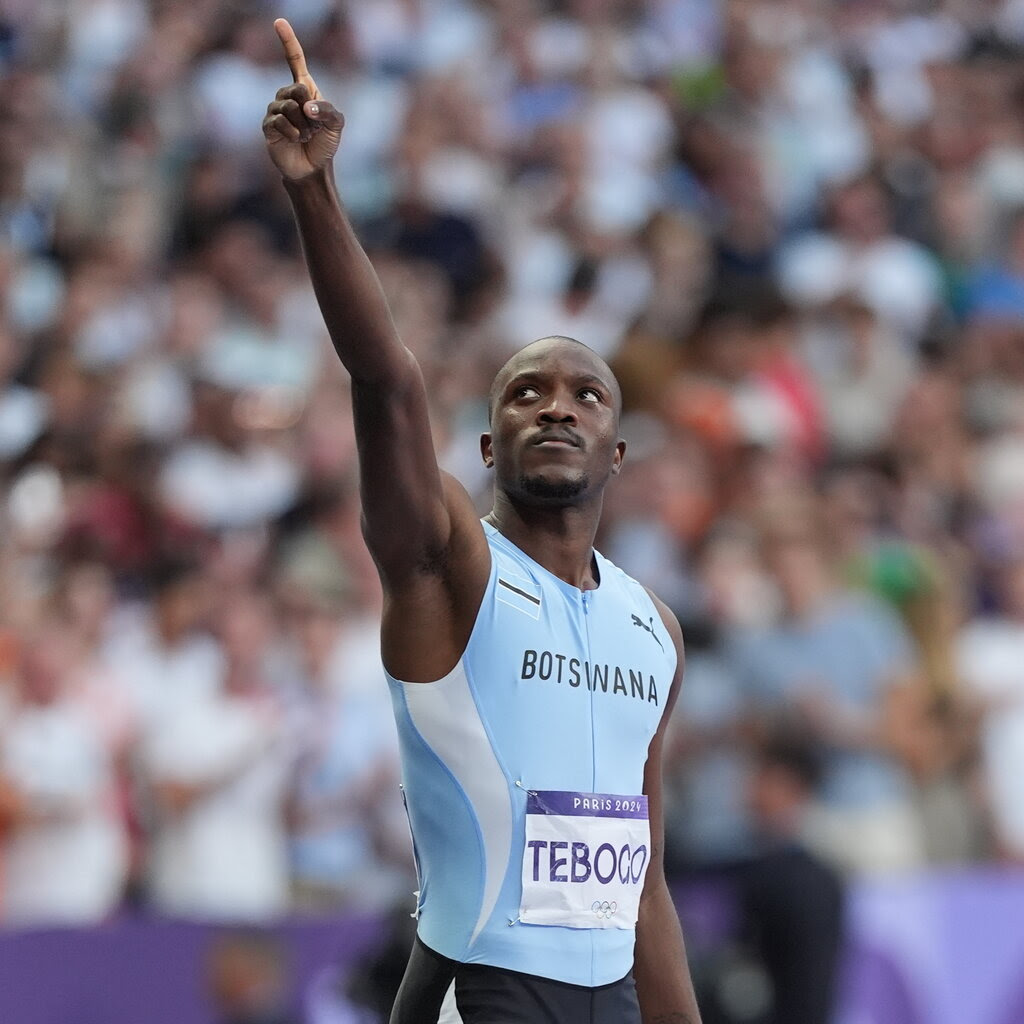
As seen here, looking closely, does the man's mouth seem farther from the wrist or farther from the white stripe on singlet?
the white stripe on singlet

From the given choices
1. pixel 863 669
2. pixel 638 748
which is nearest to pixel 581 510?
pixel 638 748

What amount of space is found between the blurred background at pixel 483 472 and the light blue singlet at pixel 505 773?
335 centimetres

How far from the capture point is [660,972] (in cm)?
443

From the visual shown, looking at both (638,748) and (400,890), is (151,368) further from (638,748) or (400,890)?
(638,748)

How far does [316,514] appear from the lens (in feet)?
30.2

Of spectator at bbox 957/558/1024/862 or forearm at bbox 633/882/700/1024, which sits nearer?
forearm at bbox 633/882/700/1024

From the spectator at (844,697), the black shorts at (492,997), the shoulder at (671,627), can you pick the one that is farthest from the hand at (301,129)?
the spectator at (844,697)

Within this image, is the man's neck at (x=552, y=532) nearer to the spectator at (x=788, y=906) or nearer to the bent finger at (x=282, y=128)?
the bent finger at (x=282, y=128)

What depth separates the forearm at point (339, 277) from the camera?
12.0 feet

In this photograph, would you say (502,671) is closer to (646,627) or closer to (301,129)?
(646,627)

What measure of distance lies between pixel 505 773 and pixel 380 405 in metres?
0.78

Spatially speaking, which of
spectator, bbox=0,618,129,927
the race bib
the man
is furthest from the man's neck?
spectator, bbox=0,618,129,927

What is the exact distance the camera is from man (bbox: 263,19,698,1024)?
3.73 metres

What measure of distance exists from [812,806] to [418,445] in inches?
196
